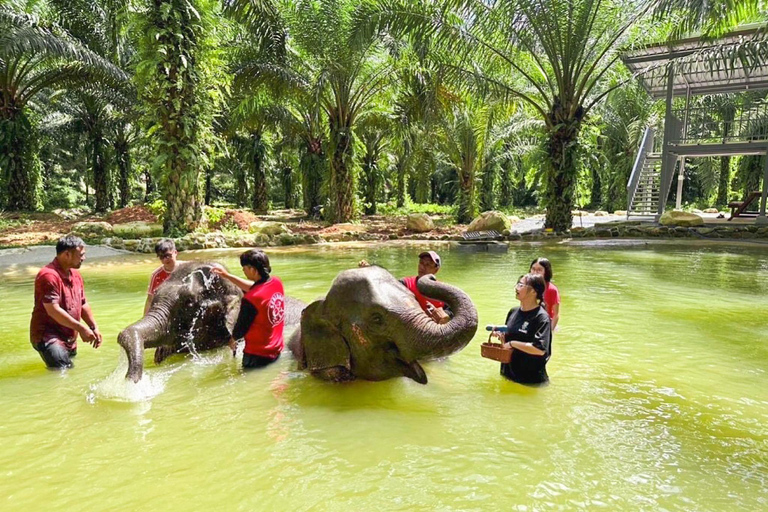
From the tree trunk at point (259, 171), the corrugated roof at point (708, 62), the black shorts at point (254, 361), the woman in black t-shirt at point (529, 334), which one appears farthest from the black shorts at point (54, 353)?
the tree trunk at point (259, 171)

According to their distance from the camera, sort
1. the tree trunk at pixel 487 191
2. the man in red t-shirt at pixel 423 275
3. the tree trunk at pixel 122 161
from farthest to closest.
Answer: the tree trunk at pixel 122 161
the tree trunk at pixel 487 191
the man in red t-shirt at pixel 423 275

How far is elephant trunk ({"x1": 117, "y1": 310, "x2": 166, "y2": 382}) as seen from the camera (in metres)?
3.98

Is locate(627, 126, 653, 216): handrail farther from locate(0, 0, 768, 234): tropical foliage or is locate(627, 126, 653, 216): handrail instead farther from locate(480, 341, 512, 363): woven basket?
locate(480, 341, 512, 363): woven basket

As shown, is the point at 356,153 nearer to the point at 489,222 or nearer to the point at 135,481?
the point at 489,222

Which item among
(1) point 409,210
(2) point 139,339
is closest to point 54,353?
(2) point 139,339

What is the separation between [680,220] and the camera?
1694cm

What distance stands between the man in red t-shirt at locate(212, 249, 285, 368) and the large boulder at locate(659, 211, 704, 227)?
16.0 metres

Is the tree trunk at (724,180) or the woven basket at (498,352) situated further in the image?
the tree trunk at (724,180)

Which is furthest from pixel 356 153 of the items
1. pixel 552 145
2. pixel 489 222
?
pixel 552 145

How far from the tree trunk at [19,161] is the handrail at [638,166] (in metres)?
22.7

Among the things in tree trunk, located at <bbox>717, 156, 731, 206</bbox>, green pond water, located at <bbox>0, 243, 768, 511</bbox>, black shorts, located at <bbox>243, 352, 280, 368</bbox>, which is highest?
tree trunk, located at <bbox>717, 156, 731, 206</bbox>

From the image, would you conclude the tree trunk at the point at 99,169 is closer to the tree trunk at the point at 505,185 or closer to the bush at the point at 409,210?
the bush at the point at 409,210

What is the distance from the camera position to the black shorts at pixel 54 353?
4.68 metres

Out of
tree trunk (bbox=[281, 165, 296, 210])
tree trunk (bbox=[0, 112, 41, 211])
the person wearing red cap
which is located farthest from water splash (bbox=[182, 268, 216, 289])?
tree trunk (bbox=[281, 165, 296, 210])
